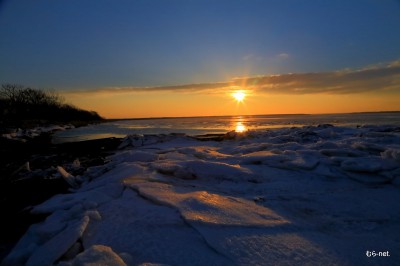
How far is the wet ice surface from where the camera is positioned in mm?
2471

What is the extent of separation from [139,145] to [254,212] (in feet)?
28.0

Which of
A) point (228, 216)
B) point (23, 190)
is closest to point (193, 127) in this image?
point (23, 190)

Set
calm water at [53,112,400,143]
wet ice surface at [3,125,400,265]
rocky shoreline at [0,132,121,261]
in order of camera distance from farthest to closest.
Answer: calm water at [53,112,400,143] < rocky shoreline at [0,132,121,261] < wet ice surface at [3,125,400,265]

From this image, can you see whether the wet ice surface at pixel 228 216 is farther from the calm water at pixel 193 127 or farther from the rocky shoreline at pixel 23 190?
the calm water at pixel 193 127

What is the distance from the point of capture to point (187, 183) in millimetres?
4613

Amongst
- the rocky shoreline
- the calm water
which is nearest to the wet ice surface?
the rocky shoreline

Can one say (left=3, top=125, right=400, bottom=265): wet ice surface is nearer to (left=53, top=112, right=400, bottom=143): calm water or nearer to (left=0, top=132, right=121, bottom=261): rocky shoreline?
(left=0, top=132, right=121, bottom=261): rocky shoreline

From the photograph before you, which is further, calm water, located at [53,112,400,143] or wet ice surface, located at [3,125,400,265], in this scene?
calm water, located at [53,112,400,143]

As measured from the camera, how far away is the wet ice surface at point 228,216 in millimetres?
2471

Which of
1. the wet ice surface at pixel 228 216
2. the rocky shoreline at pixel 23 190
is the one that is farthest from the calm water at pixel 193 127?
the wet ice surface at pixel 228 216

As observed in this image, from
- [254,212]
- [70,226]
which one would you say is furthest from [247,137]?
[70,226]

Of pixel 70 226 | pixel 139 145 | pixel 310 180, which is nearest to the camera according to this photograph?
pixel 70 226

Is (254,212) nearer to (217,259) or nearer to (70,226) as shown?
(217,259)

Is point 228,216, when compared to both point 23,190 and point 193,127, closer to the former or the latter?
point 23,190
